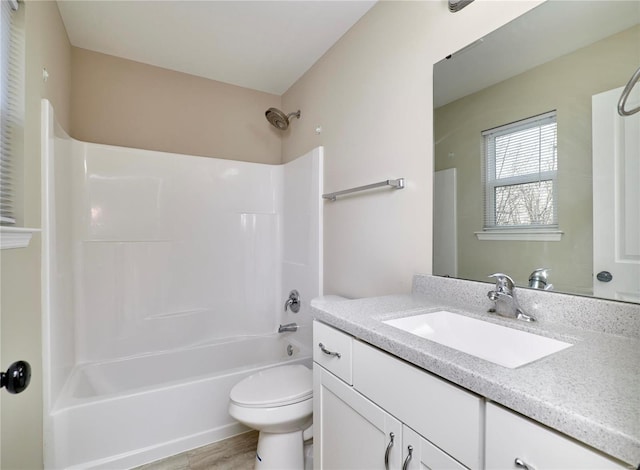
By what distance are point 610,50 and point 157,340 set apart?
281 centimetres

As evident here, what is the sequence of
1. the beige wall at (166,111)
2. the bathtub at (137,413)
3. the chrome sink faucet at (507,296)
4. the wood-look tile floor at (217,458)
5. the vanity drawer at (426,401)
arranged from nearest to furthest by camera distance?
the vanity drawer at (426,401)
the chrome sink faucet at (507,296)
the bathtub at (137,413)
the wood-look tile floor at (217,458)
the beige wall at (166,111)

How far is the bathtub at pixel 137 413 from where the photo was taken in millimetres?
1516

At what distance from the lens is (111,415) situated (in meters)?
1.58

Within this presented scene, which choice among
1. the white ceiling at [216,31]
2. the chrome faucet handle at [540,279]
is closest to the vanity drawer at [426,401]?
the chrome faucet handle at [540,279]

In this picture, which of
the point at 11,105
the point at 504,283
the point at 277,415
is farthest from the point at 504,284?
the point at 11,105

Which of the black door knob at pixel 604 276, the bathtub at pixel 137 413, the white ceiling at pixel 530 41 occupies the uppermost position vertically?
the white ceiling at pixel 530 41

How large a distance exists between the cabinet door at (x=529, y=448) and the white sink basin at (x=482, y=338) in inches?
11.8

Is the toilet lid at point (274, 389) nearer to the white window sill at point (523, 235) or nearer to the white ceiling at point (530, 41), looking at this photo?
the white window sill at point (523, 235)

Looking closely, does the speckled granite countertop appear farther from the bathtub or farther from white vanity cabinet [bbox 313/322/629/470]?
the bathtub

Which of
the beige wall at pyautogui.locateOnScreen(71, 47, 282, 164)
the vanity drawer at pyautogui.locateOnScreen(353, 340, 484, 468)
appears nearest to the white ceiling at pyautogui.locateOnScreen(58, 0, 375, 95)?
the beige wall at pyautogui.locateOnScreen(71, 47, 282, 164)

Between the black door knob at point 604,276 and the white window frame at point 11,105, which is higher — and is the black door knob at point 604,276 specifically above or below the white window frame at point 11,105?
below

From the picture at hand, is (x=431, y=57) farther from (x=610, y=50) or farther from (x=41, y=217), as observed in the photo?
(x=41, y=217)

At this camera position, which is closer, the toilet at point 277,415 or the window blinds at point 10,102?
the window blinds at point 10,102

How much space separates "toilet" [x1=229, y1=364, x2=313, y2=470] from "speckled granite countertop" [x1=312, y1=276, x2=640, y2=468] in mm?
571
